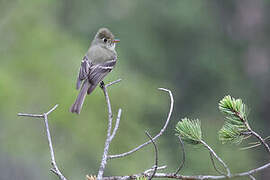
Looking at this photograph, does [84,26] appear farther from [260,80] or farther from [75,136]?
[75,136]

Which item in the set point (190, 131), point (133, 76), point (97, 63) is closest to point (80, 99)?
point (97, 63)

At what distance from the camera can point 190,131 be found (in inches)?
91.3

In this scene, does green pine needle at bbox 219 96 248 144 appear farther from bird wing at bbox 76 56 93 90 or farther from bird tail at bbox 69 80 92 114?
bird wing at bbox 76 56 93 90

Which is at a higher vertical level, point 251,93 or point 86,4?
point 86,4

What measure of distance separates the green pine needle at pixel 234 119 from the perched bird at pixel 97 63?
1.88 m

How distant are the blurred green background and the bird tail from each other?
1717 mm

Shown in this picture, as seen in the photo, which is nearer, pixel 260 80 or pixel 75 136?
pixel 75 136

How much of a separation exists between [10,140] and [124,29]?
861cm

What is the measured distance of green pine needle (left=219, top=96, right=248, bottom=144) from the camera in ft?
7.57

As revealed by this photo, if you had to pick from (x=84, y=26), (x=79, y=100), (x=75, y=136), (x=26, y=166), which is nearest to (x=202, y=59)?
(x=84, y=26)

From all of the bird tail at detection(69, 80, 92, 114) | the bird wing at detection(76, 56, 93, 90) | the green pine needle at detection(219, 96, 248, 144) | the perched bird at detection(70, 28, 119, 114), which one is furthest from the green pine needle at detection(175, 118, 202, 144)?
the bird wing at detection(76, 56, 93, 90)

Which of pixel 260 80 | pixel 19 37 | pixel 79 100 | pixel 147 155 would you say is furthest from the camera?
pixel 260 80

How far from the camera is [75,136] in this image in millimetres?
7391

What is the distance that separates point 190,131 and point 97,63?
2702 mm
